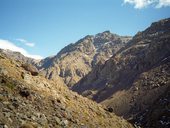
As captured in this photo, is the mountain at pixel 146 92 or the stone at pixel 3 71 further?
the mountain at pixel 146 92

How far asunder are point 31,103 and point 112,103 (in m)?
135

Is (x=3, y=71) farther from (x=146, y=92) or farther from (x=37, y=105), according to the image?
(x=146, y=92)

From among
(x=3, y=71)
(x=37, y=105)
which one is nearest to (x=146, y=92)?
(x=3, y=71)

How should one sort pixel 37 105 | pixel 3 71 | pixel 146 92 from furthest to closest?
pixel 146 92
pixel 3 71
pixel 37 105

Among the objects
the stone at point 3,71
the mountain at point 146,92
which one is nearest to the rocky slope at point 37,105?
the stone at point 3,71

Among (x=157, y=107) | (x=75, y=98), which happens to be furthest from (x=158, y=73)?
(x=75, y=98)

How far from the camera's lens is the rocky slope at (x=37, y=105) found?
76.7 feet

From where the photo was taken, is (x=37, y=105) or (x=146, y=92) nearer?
(x=37, y=105)

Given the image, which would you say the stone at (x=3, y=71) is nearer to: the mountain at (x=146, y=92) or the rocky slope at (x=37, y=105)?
the rocky slope at (x=37, y=105)

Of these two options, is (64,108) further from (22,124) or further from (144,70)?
(144,70)

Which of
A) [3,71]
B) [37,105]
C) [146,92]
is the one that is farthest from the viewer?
[146,92]

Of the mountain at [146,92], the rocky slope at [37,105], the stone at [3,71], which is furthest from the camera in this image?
the mountain at [146,92]

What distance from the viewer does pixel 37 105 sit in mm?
28016

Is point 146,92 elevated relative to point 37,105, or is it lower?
lower
